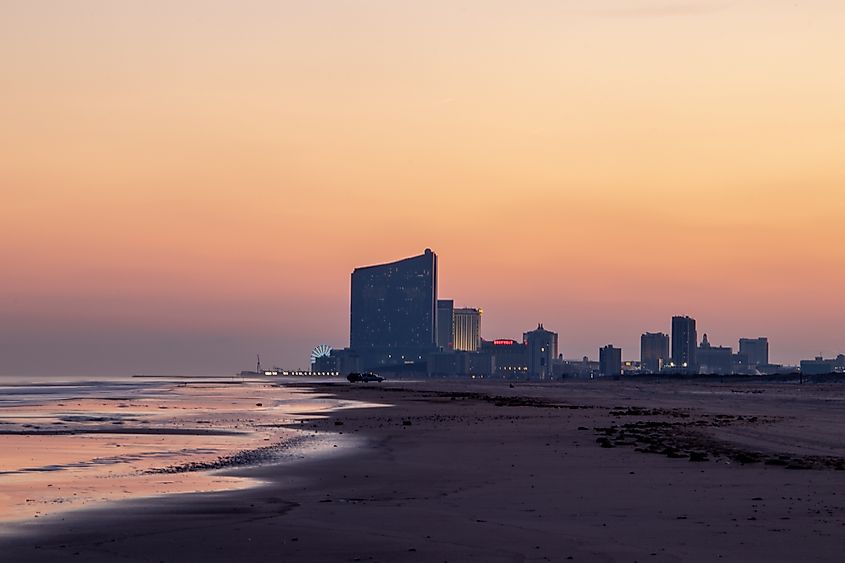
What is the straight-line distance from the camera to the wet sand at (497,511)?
14703mm

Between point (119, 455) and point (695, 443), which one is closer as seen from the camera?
point (119, 455)

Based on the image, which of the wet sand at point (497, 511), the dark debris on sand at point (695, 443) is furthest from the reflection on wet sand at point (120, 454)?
the dark debris on sand at point (695, 443)

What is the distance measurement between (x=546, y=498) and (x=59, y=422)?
36.4m

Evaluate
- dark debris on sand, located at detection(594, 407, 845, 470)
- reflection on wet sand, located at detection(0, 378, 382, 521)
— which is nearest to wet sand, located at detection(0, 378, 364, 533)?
reflection on wet sand, located at detection(0, 378, 382, 521)

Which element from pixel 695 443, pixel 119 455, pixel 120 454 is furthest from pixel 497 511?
pixel 695 443

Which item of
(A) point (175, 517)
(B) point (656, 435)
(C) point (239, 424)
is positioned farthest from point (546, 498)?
(C) point (239, 424)

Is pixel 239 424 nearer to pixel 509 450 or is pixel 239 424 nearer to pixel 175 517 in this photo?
pixel 509 450

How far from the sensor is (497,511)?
61.9ft

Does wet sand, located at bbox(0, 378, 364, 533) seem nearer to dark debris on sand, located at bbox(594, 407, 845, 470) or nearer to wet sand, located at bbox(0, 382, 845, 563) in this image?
wet sand, located at bbox(0, 382, 845, 563)

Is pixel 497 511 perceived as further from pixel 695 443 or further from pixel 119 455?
pixel 695 443

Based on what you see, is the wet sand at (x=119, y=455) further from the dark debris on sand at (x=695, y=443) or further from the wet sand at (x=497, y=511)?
the dark debris on sand at (x=695, y=443)

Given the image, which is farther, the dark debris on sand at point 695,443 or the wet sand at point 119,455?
the dark debris on sand at point 695,443

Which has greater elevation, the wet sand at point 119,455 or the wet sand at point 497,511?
the wet sand at point 497,511

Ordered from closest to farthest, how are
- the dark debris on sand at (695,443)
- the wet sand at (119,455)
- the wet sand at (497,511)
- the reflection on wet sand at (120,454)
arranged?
1. the wet sand at (497,511)
2. the wet sand at (119,455)
3. the reflection on wet sand at (120,454)
4. the dark debris on sand at (695,443)
